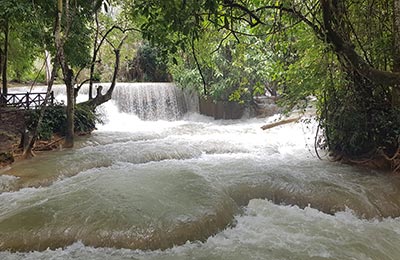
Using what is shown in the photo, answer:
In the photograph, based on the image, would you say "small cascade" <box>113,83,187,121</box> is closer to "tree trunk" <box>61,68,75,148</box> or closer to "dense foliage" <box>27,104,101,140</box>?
"dense foliage" <box>27,104,101,140</box>

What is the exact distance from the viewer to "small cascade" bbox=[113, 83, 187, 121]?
44.2 feet

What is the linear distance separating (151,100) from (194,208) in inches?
412

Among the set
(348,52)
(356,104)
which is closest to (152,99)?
(356,104)

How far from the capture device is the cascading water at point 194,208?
3.21 meters

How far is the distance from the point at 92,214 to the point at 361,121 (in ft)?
14.6

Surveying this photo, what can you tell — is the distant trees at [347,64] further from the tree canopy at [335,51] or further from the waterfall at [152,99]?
the waterfall at [152,99]

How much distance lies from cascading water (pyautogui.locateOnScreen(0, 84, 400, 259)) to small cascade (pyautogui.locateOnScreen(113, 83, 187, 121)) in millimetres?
6907

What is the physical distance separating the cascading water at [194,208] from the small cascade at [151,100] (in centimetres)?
691

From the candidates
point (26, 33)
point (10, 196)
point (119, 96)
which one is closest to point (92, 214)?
point (10, 196)

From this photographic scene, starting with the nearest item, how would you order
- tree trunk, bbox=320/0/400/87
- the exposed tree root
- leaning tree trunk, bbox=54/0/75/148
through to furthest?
tree trunk, bbox=320/0/400/87 → the exposed tree root → leaning tree trunk, bbox=54/0/75/148

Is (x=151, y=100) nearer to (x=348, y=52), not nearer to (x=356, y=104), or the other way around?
(x=356, y=104)

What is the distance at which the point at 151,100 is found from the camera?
13.9 m

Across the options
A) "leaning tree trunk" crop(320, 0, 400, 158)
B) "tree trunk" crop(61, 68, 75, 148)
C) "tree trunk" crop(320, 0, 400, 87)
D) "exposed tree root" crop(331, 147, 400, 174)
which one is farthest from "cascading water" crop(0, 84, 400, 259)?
"tree trunk" crop(320, 0, 400, 87)

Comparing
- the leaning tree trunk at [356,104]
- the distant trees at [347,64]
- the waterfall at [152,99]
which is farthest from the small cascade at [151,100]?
the leaning tree trunk at [356,104]
